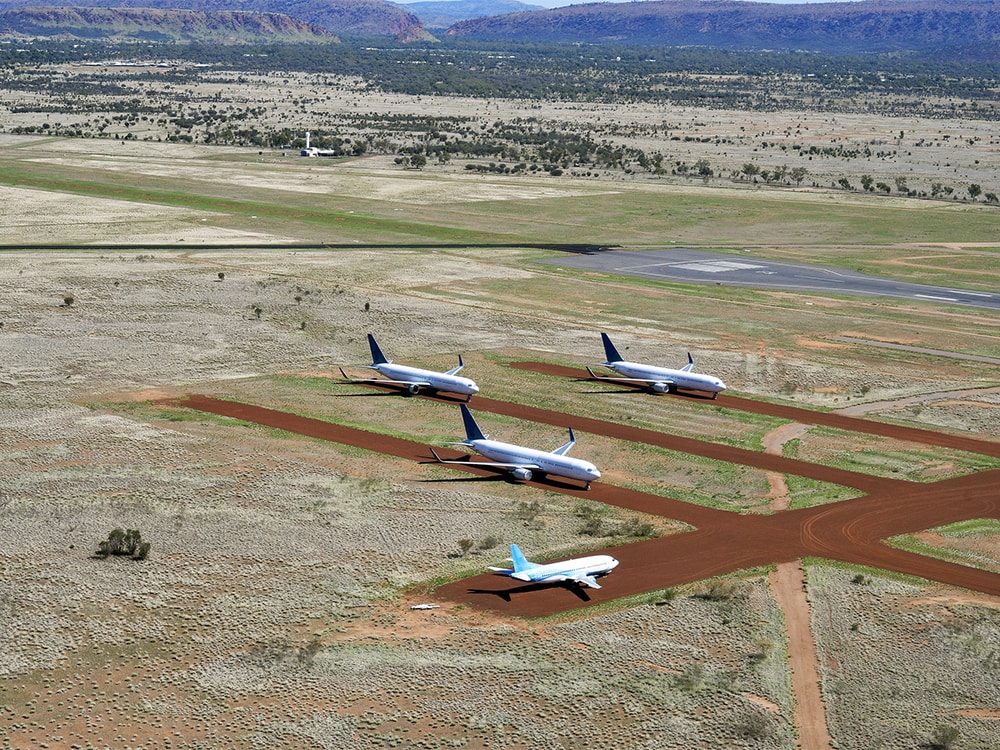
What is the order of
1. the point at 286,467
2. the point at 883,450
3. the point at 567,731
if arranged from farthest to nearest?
the point at 883,450 → the point at 286,467 → the point at 567,731

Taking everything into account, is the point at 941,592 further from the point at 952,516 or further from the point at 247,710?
the point at 247,710

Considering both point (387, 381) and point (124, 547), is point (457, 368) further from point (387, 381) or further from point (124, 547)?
point (124, 547)

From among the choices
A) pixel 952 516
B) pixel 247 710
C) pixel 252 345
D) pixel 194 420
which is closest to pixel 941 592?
pixel 952 516

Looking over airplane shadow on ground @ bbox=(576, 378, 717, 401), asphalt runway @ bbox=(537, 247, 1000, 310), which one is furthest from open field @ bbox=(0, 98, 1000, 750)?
asphalt runway @ bbox=(537, 247, 1000, 310)

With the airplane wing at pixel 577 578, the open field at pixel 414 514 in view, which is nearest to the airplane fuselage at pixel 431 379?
the open field at pixel 414 514

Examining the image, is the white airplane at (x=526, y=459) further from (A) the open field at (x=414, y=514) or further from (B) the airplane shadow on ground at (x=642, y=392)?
(B) the airplane shadow on ground at (x=642, y=392)

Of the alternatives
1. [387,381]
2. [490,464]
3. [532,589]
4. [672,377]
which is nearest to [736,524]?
[532,589]
